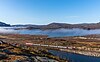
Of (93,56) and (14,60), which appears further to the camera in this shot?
(93,56)

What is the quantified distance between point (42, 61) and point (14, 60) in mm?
8544

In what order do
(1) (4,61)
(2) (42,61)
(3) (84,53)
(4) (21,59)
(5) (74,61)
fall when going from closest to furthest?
(1) (4,61) → (4) (21,59) → (2) (42,61) → (5) (74,61) → (3) (84,53)

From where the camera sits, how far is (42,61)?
5397 centimetres

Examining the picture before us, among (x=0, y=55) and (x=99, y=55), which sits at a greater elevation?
(x=0, y=55)

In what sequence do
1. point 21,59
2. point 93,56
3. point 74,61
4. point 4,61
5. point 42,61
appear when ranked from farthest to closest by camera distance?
point 93,56 < point 74,61 < point 42,61 < point 21,59 < point 4,61

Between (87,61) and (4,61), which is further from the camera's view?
(87,61)

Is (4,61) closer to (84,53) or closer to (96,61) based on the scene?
(96,61)

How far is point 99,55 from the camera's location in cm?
12388

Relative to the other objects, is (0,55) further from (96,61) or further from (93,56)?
(93,56)

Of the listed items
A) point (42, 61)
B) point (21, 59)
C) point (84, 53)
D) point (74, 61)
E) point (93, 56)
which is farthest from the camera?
point (84, 53)

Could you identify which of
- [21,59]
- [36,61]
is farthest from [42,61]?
[21,59]

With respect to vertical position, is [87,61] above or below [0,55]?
below

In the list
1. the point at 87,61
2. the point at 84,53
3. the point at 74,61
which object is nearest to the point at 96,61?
the point at 87,61

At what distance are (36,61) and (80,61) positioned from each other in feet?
182
